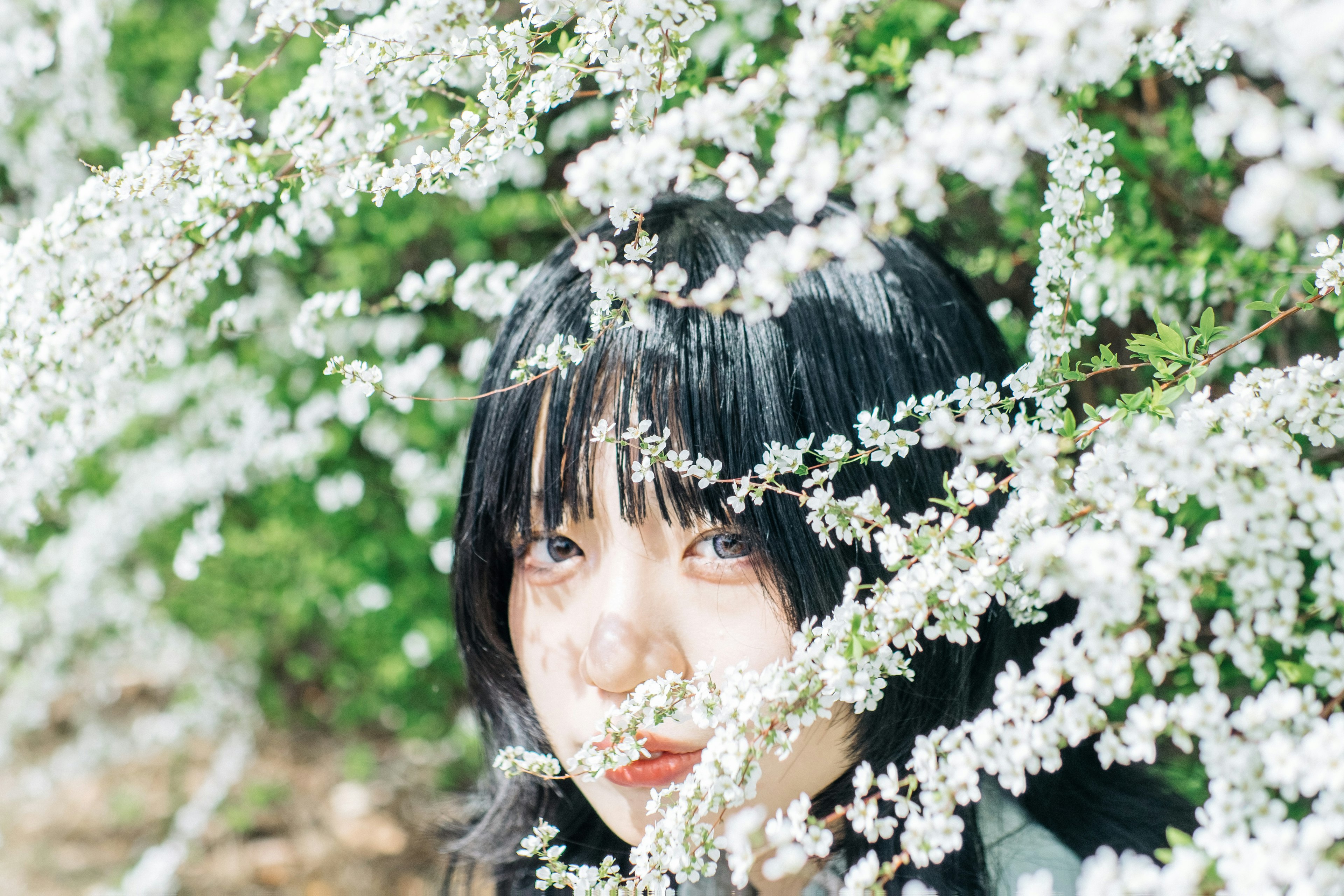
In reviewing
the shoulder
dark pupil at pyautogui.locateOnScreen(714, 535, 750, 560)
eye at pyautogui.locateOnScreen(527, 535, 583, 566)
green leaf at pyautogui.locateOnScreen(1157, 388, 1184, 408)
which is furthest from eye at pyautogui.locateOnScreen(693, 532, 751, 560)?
the shoulder

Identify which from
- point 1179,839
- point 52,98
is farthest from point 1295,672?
point 52,98

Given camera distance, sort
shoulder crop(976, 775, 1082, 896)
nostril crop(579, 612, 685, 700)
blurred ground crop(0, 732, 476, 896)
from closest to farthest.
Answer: nostril crop(579, 612, 685, 700) < shoulder crop(976, 775, 1082, 896) < blurred ground crop(0, 732, 476, 896)

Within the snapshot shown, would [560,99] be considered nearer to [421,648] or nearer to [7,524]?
[7,524]

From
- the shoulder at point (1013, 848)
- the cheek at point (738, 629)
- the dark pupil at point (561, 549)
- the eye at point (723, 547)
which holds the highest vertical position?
the dark pupil at point (561, 549)

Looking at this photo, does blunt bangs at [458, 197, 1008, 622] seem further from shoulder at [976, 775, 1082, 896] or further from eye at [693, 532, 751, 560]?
shoulder at [976, 775, 1082, 896]

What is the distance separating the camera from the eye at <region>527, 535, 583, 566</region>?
4.88 feet

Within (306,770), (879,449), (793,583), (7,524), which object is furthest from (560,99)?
(306,770)

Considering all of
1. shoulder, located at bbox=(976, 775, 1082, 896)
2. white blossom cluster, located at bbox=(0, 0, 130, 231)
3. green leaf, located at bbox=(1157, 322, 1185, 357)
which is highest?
white blossom cluster, located at bbox=(0, 0, 130, 231)

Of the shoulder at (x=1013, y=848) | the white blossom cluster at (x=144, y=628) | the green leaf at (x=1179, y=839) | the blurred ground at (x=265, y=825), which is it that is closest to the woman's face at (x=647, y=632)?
the shoulder at (x=1013, y=848)

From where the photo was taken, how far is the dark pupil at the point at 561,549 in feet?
4.88

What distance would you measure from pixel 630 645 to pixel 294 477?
7.23ft

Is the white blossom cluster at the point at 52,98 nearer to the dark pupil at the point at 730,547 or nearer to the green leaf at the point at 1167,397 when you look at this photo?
the dark pupil at the point at 730,547

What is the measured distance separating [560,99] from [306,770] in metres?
3.99

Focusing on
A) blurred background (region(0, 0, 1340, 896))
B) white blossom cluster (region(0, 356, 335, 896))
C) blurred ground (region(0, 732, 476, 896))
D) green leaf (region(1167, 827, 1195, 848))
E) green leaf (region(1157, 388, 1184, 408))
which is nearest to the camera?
green leaf (region(1167, 827, 1195, 848))
